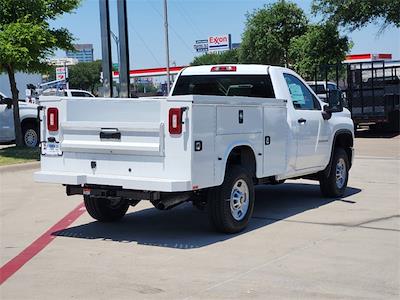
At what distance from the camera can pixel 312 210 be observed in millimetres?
8898

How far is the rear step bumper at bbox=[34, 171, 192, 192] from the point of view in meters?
6.44

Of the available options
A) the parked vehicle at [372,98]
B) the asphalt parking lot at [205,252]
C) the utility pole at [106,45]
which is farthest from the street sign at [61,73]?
the asphalt parking lot at [205,252]

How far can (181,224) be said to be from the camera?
8070 millimetres

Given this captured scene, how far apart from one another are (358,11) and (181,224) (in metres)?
20.8

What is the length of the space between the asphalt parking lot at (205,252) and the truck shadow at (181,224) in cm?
1

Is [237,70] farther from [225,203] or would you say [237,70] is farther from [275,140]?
[225,203]

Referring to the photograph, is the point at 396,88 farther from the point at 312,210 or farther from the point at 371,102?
the point at 312,210

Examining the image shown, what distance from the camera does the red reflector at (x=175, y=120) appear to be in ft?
21.1

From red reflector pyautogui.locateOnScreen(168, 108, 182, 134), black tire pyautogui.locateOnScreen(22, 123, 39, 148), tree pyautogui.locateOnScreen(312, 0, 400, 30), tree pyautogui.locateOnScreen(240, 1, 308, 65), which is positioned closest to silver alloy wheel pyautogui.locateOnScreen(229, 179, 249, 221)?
red reflector pyautogui.locateOnScreen(168, 108, 182, 134)

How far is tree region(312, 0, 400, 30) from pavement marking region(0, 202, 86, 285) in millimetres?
20141

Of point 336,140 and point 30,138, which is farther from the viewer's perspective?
point 30,138

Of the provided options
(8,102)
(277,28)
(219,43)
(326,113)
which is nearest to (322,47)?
(277,28)

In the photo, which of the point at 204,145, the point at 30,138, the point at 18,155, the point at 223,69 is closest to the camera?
the point at 204,145

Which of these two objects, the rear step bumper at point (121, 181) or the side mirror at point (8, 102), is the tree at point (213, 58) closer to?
the side mirror at point (8, 102)
